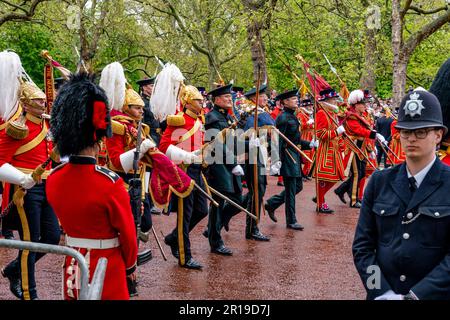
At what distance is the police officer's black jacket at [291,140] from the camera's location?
9.21 m

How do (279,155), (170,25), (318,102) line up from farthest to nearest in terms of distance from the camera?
(170,25)
(318,102)
(279,155)

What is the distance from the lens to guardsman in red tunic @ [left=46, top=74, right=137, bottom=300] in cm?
363

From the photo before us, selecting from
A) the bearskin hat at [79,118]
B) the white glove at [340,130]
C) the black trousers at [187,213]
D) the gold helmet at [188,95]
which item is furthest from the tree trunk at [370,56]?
the bearskin hat at [79,118]

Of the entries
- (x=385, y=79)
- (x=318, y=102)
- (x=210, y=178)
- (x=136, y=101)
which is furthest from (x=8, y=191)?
(x=385, y=79)

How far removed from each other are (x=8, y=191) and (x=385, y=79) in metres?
22.2

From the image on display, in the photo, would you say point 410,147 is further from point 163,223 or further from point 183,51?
point 183,51

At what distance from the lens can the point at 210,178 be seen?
7496mm

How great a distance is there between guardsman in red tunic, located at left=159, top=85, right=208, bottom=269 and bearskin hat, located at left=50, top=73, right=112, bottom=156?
269cm

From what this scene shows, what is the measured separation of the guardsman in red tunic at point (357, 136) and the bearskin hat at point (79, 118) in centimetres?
775

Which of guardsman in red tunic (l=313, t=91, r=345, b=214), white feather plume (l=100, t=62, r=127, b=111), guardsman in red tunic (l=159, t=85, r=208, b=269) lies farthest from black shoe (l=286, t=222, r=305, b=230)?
white feather plume (l=100, t=62, r=127, b=111)

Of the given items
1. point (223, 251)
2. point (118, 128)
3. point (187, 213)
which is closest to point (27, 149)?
point (118, 128)

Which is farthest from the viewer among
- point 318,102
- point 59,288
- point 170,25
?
point 170,25

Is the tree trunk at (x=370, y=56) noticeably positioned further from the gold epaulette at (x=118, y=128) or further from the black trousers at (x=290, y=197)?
the gold epaulette at (x=118, y=128)
